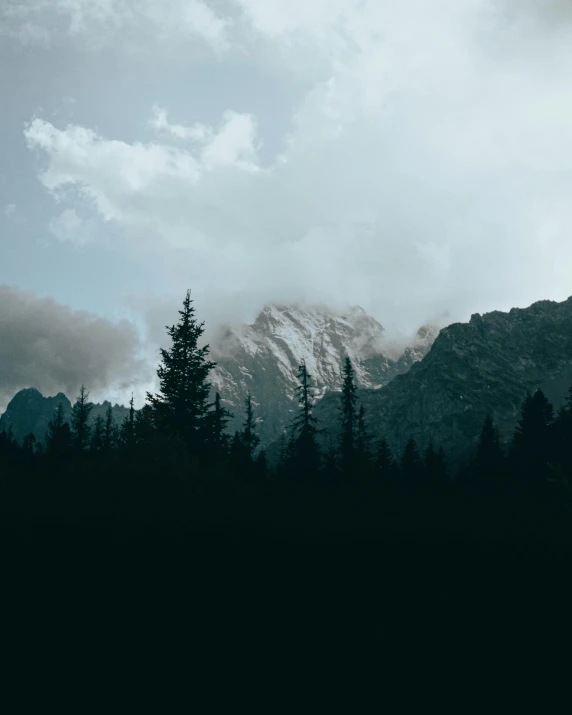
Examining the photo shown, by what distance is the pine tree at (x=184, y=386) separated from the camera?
29578 mm

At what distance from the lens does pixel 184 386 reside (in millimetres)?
30906

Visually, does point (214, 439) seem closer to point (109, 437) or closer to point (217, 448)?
point (217, 448)

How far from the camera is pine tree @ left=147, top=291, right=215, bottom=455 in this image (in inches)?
1164

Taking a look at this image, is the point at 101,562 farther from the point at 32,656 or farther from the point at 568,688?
the point at 568,688

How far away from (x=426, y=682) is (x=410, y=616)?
1176 millimetres

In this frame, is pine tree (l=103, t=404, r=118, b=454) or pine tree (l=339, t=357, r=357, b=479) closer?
pine tree (l=103, t=404, r=118, b=454)

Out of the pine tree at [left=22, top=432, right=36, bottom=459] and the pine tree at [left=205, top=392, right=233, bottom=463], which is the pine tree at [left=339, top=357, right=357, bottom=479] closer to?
the pine tree at [left=205, top=392, right=233, bottom=463]

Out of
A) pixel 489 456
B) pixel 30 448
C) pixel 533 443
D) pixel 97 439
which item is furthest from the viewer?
pixel 97 439

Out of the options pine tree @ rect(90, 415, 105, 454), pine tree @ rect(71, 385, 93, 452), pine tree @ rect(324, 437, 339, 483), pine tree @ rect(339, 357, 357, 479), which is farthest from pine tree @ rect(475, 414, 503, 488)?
pine tree @ rect(71, 385, 93, 452)

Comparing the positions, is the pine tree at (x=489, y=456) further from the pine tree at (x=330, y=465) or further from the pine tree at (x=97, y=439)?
the pine tree at (x=97, y=439)

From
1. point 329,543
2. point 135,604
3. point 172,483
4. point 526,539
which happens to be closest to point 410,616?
point 329,543

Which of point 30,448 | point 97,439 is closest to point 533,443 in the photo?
point 30,448

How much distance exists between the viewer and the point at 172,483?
1235 cm

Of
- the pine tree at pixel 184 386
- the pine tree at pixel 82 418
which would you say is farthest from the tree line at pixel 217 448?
the pine tree at pixel 82 418
